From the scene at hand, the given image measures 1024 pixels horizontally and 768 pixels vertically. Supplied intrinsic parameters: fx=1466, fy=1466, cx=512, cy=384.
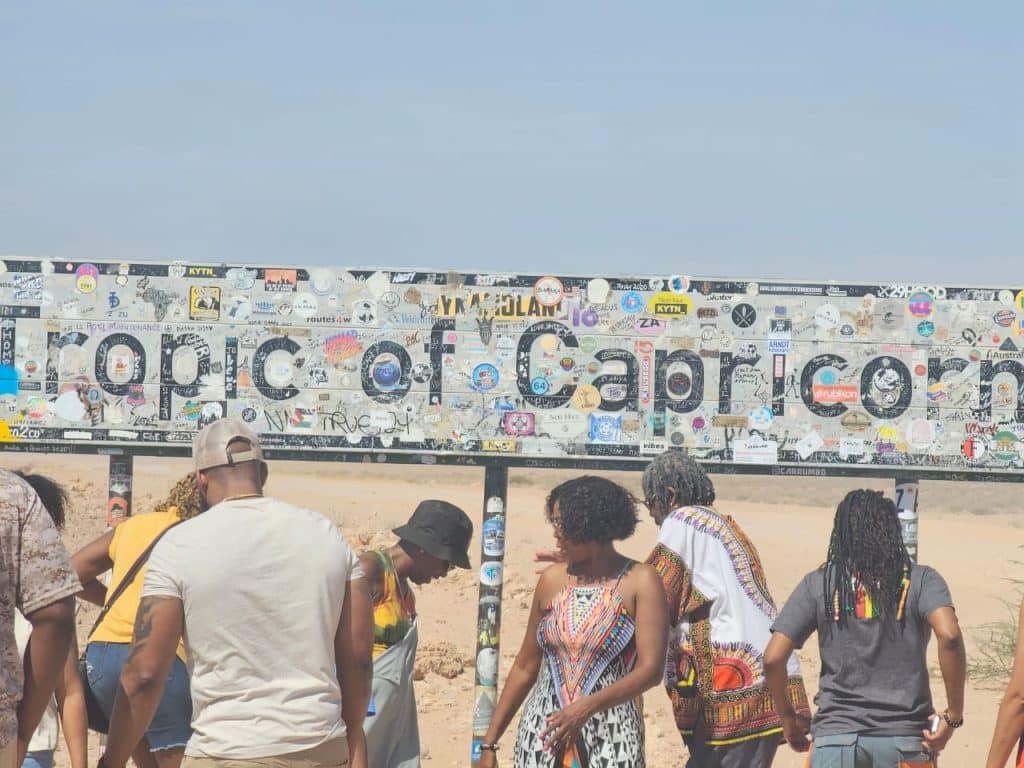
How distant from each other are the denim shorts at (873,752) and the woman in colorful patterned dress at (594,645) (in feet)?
1.98

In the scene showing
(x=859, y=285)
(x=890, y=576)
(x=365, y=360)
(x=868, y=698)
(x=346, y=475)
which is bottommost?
(x=346, y=475)

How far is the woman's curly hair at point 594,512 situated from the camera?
16.2ft

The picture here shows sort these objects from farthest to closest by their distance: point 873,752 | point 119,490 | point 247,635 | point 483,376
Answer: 1. point 119,490
2. point 483,376
3. point 873,752
4. point 247,635

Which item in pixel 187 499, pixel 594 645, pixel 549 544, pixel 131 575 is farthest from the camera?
pixel 549 544

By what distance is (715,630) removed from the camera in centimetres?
537

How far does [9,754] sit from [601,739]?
77.7 inches

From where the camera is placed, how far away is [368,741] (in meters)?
5.34

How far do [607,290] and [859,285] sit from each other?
1.53 metres

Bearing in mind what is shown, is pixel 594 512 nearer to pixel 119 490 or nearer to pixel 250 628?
pixel 250 628

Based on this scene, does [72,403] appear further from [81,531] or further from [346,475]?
[346,475]

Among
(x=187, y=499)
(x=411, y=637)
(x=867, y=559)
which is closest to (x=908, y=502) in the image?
(x=867, y=559)

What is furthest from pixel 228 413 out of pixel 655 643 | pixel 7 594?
pixel 7 594

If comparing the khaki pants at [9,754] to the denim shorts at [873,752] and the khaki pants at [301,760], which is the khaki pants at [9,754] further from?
the denim shorts at [873,752]

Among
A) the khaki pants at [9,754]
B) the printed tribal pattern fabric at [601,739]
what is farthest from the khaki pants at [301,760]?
the printed tribal pattern fabric at [601,739]
